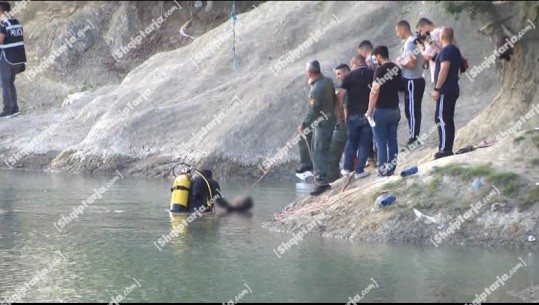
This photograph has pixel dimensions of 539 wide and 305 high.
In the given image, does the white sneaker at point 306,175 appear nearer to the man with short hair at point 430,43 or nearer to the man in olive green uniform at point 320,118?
the man in olive green uniform at point 320,118

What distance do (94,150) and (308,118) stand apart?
825 cm

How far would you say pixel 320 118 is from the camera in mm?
17734

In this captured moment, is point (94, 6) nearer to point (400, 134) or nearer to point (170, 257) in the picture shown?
point (400, 134)

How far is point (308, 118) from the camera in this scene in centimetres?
1772

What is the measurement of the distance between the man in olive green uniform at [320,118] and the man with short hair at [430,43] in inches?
59.5

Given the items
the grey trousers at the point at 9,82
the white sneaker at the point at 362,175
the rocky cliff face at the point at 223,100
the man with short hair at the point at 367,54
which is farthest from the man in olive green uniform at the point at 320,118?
the grey trousers at the point at 9,82

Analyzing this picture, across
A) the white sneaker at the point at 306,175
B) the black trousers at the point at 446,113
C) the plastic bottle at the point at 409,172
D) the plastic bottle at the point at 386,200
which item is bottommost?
the white sneaker at the point at 306,175

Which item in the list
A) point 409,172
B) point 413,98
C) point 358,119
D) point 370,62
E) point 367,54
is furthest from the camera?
point 367,54

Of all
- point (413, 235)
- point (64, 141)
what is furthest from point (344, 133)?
point (64, 141)

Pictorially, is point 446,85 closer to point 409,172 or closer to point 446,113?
point 446,113

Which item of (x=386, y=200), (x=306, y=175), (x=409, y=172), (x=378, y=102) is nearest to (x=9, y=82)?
(x=306, y=175)

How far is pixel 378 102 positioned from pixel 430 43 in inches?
64.1

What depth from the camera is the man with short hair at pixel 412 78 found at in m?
17.9

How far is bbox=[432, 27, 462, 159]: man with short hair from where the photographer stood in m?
16.2
